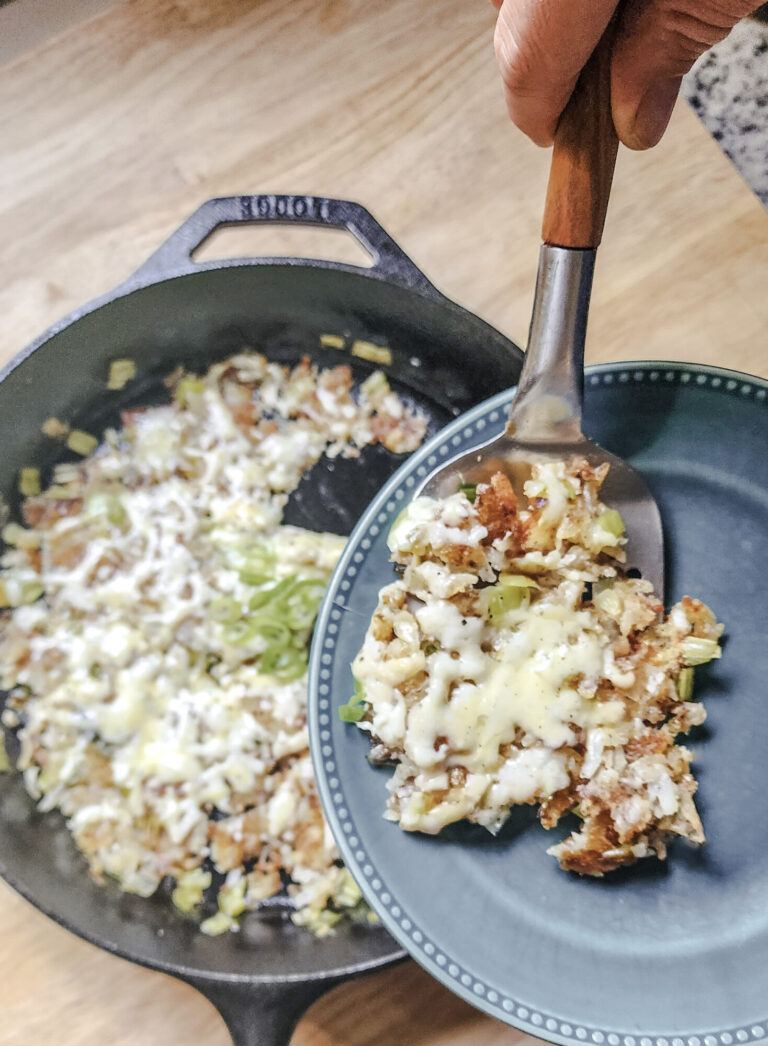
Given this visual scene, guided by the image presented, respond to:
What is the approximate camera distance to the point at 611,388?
967mm

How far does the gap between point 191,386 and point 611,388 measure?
0.69 meters

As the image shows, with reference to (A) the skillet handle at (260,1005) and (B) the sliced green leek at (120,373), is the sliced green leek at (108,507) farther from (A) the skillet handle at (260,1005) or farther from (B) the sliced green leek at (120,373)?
(A) the skillet handle at (260,1005)

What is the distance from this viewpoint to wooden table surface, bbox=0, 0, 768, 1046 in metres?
1.26

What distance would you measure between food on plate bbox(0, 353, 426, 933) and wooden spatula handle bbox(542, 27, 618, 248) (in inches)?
21.1

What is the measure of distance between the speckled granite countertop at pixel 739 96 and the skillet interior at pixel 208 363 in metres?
0.74

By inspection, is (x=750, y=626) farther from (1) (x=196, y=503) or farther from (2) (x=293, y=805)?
(1) (x=196, y=503)

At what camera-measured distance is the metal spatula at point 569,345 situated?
32.5 inches

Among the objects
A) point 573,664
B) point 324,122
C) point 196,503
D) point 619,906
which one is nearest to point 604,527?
point 573,664

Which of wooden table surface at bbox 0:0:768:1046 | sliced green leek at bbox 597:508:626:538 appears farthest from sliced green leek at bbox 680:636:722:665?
wooden table surface at bbox 0:0:768:1046

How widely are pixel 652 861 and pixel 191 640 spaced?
0.70 m

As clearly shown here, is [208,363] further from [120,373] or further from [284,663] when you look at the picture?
[284,663]

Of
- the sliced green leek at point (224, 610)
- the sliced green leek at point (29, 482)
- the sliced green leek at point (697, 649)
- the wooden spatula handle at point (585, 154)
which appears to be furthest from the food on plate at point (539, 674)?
the sliced green leek at point (29, 482)

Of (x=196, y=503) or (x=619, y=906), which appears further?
(x=196, y=503)

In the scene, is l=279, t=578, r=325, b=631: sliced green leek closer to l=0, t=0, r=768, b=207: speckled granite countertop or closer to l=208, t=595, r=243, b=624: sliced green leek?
l=208, t=595, r=243, b=624: sliced green leek
